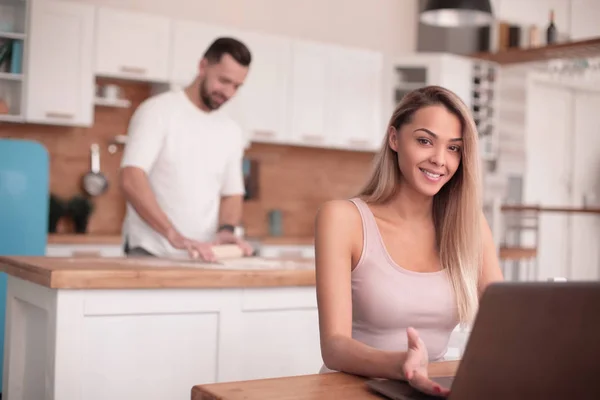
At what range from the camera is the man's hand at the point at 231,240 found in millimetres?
3133

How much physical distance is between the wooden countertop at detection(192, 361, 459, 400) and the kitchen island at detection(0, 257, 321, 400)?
112cm

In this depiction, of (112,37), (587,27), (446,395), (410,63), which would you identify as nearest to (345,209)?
(446,395)

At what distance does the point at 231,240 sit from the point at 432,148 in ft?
4.95

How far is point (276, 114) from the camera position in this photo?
19.5ft

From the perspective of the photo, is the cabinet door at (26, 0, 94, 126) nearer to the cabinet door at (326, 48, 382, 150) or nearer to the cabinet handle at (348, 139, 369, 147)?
the cabinet door at (326, 48, 382, 150)

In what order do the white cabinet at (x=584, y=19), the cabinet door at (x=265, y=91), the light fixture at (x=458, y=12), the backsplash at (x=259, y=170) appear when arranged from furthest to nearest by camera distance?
the white cabinet at (x=584, y=19) → the cabinet door at (x=265, y=91) → the backsplash at (x=259, y=170) → the light fixture at (x=458, y=12)

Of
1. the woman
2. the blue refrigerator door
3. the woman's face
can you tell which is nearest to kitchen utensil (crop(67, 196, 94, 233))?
the blue refrigerator door

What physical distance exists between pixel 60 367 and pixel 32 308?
365 millimetres

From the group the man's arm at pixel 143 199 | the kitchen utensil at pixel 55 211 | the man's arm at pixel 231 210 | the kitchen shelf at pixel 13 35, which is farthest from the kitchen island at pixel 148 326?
the kitchen shelf at pixel 13 35

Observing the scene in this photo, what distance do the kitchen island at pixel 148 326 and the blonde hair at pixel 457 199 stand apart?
2.67 feet

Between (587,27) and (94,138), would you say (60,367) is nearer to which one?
(94,138)

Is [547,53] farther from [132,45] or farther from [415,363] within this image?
[415,363]

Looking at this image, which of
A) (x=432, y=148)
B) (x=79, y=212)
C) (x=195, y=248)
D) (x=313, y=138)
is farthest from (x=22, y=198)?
(x=432, y=148)

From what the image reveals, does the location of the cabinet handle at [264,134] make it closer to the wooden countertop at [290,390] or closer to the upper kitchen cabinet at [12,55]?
the upper kitchen cabinet at [12,55]
